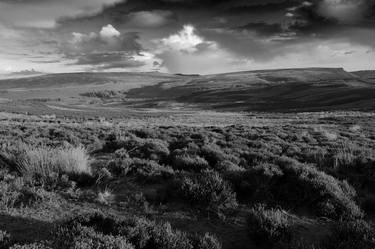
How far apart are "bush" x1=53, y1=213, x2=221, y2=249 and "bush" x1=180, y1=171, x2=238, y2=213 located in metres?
1.48

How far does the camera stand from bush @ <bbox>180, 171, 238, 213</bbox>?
6613mm

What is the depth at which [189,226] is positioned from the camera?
5.89m

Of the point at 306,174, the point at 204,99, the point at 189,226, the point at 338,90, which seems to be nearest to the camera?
the point at 189,226

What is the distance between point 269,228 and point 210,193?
66.5 inches

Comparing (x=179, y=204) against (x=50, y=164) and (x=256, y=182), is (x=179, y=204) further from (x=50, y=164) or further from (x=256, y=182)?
(x=50, y=164)

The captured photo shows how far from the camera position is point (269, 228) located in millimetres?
5344

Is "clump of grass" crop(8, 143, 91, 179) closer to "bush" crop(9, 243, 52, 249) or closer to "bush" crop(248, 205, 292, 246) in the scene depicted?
"bush" crop(9, 243, 52, 249)

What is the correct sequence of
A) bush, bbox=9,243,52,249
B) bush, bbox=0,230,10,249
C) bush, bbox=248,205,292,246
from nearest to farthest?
bush, bbox=9,243,52,249 < bush, bbox=0,230,10,249 < bush, bbox=248,205,292,246

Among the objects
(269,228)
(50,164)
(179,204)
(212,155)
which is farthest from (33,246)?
(212,155)

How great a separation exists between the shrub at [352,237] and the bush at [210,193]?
192 cm

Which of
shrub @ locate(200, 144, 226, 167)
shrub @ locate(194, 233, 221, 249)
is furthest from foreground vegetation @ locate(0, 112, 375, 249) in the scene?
shrub @ locate(200, 144, 226, 167)

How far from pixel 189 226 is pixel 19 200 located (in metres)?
3.09

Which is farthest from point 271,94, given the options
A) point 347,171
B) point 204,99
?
point 347,171

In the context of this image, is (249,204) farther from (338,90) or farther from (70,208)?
(338,90)
